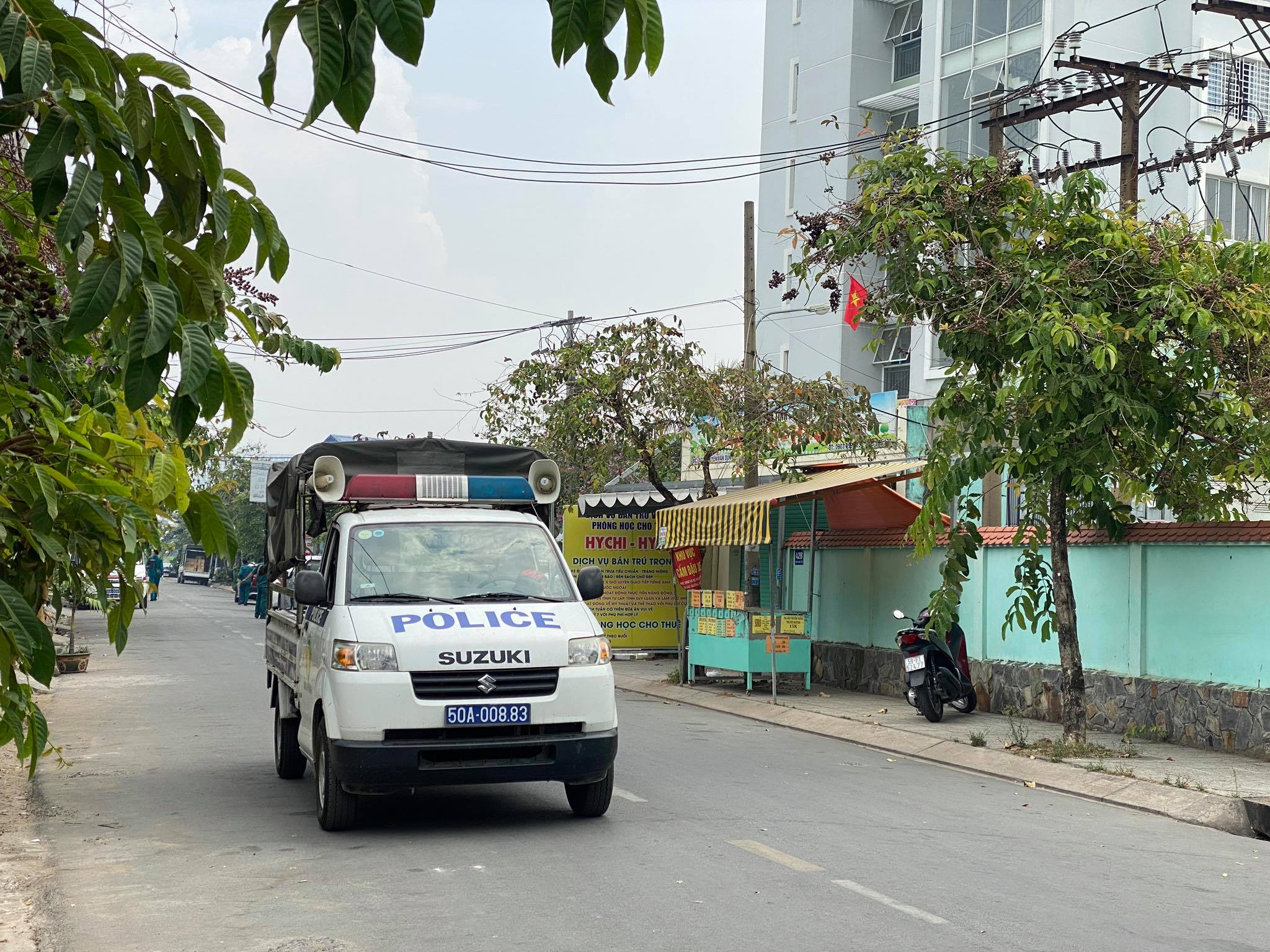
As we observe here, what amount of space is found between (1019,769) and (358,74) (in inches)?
422

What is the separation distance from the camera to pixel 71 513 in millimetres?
5461

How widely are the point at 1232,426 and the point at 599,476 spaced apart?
13316 millimetres

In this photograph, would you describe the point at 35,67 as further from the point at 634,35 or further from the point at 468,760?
the point at 468,760

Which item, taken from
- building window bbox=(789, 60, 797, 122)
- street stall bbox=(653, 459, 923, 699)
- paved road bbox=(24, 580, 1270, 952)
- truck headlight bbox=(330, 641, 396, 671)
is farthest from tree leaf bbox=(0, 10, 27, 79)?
building window bbox=(789, 60, 797, 122)

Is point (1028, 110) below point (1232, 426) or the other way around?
the other way around

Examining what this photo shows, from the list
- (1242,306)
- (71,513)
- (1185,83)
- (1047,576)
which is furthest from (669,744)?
(1185,83)

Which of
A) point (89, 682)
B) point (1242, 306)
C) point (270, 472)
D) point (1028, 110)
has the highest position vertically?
point (1028, 110)

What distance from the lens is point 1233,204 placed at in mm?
29031

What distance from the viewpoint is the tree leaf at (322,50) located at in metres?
2.80

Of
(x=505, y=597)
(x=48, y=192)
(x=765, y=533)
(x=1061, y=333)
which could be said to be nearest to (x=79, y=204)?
(x=48, y=192)

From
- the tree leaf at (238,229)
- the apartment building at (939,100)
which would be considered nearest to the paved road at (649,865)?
the tree leaf at (238,229)

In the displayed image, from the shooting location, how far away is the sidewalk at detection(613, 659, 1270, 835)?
10.8 m

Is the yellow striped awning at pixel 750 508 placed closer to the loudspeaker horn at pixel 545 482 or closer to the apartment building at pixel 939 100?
the apartment building at pixel 939 100

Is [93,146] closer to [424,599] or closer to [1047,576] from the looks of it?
[424,599]
